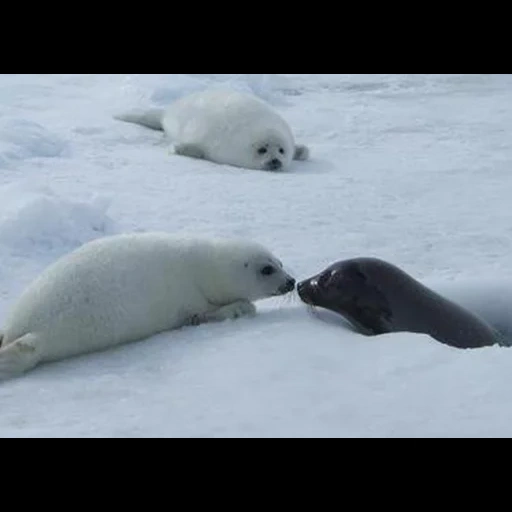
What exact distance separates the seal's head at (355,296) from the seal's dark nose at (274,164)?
2.88 m

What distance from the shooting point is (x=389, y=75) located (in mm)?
11250

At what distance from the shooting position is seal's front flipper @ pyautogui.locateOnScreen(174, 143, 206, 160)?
7.32m

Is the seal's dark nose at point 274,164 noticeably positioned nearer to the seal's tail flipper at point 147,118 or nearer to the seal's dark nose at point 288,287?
the seal's tail flipper at point 147,118

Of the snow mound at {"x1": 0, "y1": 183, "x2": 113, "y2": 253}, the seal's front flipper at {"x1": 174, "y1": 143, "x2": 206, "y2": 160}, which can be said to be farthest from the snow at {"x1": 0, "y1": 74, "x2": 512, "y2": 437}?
the seal's front flipper at {"x1": 174, "y1": 143, "x2": 206, "y2": 160}

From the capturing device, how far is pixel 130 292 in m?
3.84

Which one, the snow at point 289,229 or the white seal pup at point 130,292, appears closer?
the snow at point 289,229

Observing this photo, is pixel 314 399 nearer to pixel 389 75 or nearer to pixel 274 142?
pixel 274 142

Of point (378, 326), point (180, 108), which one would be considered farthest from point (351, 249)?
point (180, 108)

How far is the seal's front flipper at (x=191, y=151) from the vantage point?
732 centimetres

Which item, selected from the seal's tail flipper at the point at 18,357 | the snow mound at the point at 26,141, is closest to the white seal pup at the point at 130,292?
the seal's tail flipper at the point at 18,357

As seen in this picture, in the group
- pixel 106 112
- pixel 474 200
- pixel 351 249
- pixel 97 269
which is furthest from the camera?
pixel 106 112
